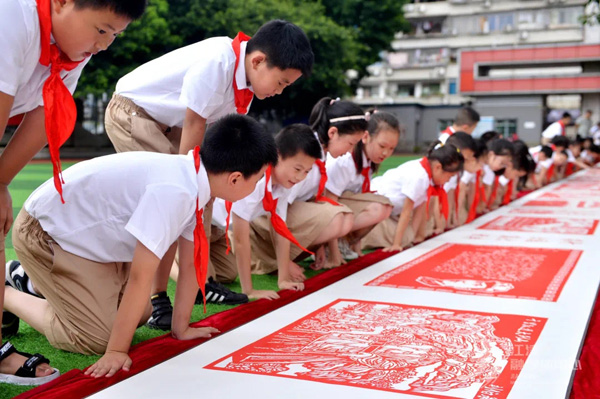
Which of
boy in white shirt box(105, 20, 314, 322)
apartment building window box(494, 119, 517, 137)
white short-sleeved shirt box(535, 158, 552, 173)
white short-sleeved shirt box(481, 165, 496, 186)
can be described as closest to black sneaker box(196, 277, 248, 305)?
boy in white shirt box(105, 20, 314, 322)

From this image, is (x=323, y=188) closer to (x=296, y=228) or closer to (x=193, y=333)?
(x=296, y=228)

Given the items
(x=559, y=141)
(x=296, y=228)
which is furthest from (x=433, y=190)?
(x=559, y=141)

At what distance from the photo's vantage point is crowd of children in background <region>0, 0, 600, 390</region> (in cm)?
182

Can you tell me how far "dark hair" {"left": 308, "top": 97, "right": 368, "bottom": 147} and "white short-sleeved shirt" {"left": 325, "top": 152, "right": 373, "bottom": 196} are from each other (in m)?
0.34

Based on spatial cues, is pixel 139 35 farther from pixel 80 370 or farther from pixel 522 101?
→ pixel 522 101

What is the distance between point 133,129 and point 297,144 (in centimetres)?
67

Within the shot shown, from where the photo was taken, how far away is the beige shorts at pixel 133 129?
2.63 m

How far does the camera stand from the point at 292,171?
285 centimetres

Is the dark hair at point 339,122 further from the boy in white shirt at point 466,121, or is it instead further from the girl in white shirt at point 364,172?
the boy in white shirt at point 466,121

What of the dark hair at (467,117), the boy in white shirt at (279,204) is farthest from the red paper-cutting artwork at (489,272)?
the dark hair at (467,117)

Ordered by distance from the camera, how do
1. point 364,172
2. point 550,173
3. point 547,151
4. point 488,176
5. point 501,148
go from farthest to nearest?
point 550,173 → point 547,151 → point 488,176 → point 501,148 → point 364,172

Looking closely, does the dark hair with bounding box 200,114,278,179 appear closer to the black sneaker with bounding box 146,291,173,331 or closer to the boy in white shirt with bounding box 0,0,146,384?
the boy in white shirt with bounding box 0,0,146,384

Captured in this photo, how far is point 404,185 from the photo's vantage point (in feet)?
13.4

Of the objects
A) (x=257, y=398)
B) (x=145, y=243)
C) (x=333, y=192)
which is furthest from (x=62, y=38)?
(x=333, y=192)
